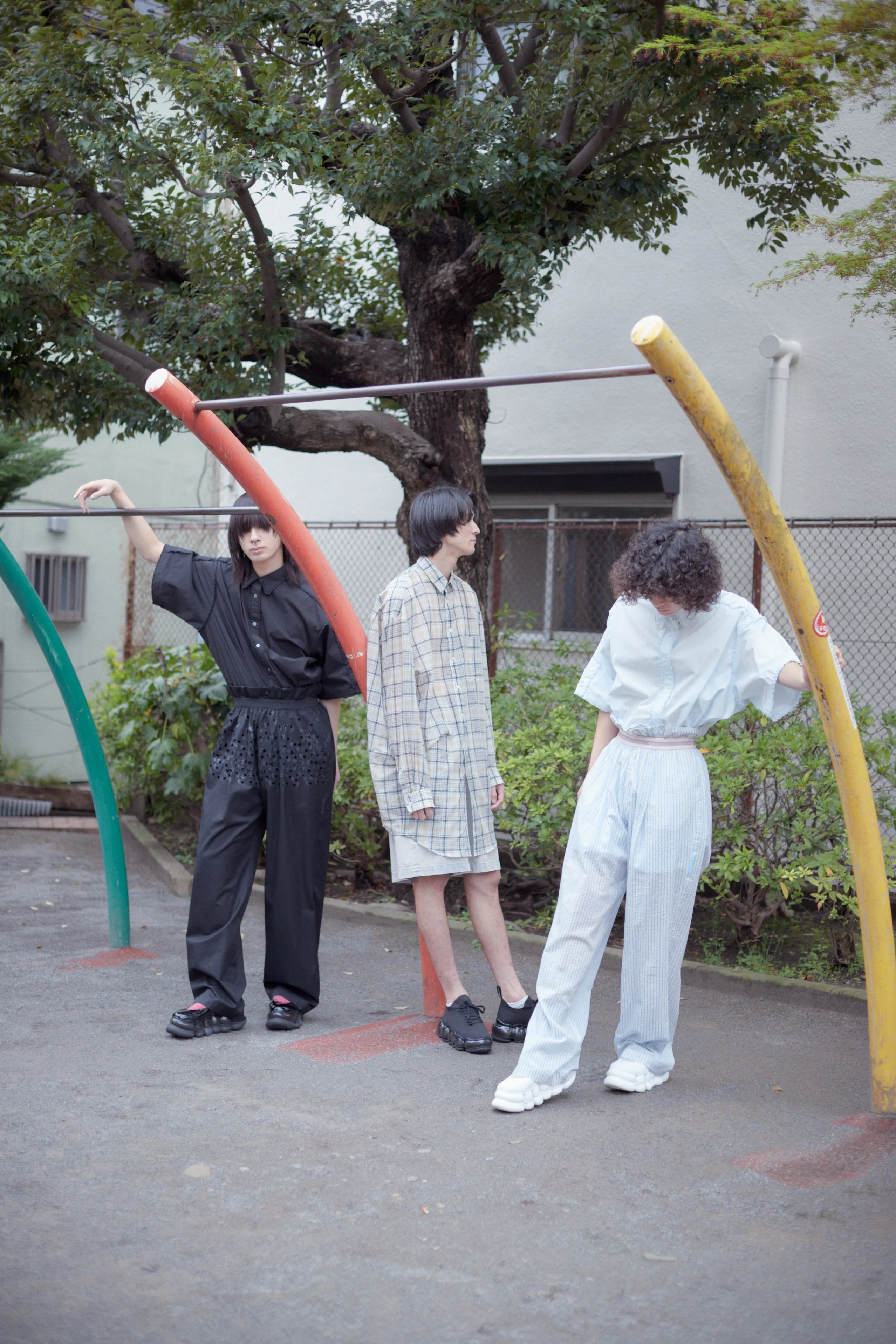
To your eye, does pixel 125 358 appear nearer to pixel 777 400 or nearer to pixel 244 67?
pixel 244 67

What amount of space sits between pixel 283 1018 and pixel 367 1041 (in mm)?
326

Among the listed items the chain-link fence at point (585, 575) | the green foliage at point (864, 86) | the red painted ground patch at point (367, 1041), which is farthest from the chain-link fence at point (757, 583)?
the red painted ground patch at point (367, 1041)

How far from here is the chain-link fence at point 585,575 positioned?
7.96 m

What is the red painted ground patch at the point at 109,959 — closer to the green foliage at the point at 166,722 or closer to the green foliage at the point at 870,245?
the green foliage at the point at 166,722

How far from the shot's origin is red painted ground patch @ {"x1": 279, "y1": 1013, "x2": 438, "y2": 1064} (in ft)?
14.1

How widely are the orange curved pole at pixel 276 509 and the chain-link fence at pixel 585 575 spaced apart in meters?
2.68

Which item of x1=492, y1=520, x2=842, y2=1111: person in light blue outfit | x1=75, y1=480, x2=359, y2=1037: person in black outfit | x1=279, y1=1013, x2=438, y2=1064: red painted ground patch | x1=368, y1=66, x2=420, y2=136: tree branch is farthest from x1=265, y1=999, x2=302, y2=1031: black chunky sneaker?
x1=368, y1=66, x2=420, y2=136: tree branch

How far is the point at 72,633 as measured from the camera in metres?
12.6

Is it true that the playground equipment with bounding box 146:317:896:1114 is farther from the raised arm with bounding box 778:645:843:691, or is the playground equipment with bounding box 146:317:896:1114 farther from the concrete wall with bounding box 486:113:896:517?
the concrete wall with bounding box 486:113:896:517

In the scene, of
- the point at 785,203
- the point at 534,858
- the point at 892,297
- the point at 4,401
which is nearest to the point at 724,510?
the point at 892,297

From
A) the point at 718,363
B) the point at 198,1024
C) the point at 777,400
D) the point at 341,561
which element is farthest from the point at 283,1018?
the point at 341,561

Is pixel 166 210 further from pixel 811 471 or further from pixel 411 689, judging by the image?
pixel 811 471

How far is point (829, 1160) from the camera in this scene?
3439mm

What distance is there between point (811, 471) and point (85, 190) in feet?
15.9
